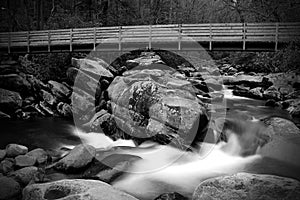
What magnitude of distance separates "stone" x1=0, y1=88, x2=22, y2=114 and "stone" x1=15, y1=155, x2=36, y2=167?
7425 millimetres

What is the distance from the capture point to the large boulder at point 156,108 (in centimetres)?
1039

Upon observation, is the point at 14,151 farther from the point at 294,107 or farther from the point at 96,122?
the point at 294,107

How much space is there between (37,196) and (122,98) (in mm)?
7051

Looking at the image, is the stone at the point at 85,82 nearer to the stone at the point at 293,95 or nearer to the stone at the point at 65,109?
the stone at the point at 65,109

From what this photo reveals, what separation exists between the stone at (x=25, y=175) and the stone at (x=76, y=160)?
32.3 inches

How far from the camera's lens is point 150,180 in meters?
8.66

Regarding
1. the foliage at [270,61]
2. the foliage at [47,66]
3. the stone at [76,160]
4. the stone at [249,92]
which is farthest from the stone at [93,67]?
the foliage at [270,61]

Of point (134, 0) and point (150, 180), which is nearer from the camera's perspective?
point (150, 180)

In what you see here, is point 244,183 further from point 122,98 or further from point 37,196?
point 122,98

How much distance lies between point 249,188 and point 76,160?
547 cm

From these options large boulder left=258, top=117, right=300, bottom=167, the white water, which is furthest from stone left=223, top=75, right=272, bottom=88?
the white water

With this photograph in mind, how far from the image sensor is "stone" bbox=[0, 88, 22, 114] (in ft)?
50.3

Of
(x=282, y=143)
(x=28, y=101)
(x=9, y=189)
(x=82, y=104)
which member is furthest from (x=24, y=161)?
(x=282, y=143)

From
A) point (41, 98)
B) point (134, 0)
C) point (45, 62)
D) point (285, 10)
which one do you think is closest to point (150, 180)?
point (41, 98)
